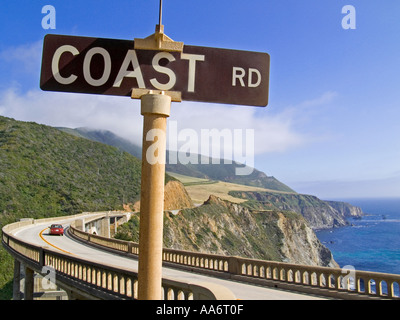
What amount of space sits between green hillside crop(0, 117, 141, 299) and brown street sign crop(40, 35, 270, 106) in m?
40.9

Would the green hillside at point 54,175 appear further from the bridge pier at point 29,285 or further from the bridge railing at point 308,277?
the bridge railing at point 308,277

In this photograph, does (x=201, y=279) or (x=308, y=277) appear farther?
(x=201, y=279)

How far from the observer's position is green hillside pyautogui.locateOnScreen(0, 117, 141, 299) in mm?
59219

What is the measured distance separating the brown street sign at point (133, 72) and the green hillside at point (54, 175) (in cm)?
4092

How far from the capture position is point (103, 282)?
834 centimetres

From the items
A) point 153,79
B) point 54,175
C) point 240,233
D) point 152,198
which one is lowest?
point 240,233

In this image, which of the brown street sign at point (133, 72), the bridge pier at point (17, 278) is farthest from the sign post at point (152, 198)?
the bridge pier at point (17, 278)

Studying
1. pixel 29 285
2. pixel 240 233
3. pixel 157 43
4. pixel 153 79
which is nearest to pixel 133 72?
pixel 153 79

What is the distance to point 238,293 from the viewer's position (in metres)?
10.1

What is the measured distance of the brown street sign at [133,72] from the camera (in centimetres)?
261

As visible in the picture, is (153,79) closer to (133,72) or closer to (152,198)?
(133,72)

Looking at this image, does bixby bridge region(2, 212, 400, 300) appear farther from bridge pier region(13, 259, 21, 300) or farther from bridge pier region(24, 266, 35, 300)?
bridge pier region(13, 259, 21, 300)

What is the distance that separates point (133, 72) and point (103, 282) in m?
7.15

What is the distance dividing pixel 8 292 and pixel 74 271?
30596 millimetres
